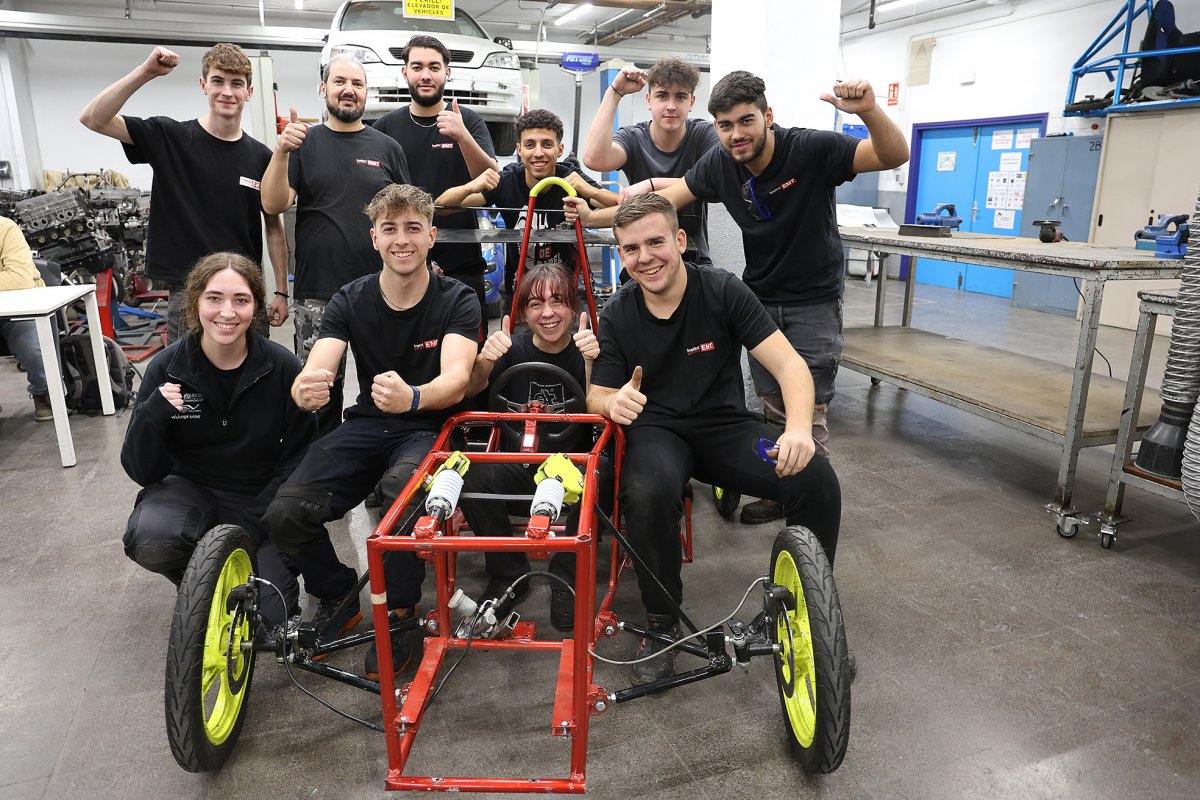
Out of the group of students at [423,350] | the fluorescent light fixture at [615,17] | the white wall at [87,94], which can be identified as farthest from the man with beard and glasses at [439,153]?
the white wall at [87,94]

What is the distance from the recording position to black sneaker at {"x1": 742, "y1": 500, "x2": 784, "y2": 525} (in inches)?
141

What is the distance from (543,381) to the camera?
2781 millimetres

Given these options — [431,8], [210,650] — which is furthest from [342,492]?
[431,8]

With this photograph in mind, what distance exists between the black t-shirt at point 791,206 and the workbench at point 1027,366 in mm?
1022

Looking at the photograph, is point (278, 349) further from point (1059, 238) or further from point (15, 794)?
point (1059, 238)

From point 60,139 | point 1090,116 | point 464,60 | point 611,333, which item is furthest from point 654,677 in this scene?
point 60,139

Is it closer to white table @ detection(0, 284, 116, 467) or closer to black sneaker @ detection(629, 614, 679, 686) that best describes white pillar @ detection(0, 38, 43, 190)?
white table @ detection(0, 284, 116, 467)

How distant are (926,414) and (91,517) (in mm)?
4759

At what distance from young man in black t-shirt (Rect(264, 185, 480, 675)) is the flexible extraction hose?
2.59 metres

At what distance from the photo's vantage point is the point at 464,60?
7.12m

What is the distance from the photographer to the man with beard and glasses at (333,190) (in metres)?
3.27

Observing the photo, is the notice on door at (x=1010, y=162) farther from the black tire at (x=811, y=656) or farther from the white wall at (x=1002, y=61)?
the black tire at (x=811, y=656)

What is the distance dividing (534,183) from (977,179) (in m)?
9.28

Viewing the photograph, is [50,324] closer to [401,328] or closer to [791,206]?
[401,328]
